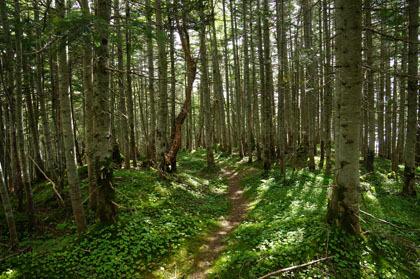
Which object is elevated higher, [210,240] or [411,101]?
[411,101]

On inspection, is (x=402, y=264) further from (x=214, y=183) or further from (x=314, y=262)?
(x=214, y=183)

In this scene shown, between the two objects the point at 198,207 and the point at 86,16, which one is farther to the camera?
the point at 198,207

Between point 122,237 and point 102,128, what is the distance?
8.22ft

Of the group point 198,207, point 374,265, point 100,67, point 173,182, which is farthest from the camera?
point 173,182

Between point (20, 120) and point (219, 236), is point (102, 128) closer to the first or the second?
point (20, 120)

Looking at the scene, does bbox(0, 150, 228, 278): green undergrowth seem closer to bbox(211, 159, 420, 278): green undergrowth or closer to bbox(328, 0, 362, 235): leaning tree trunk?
bbox(211, 159, 420, 278): green undergrowth

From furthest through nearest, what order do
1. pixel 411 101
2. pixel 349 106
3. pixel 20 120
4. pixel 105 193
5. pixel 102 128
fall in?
pixel 411 101
pixel 20 120
pixel 105 193
pixel 102 128
pixel 349 106

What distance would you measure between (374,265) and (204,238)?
12.1 ft

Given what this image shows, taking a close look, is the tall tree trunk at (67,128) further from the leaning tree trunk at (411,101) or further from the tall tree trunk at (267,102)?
the leaning tree trunk at (411,101)

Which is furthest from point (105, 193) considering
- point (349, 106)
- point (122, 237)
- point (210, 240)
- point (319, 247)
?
point (349, 106)

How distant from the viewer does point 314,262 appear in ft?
12.3

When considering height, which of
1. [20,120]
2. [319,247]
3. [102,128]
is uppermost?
[20,120]

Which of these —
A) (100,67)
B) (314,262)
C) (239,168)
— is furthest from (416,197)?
(100,67)

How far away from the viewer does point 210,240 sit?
19.4ft
